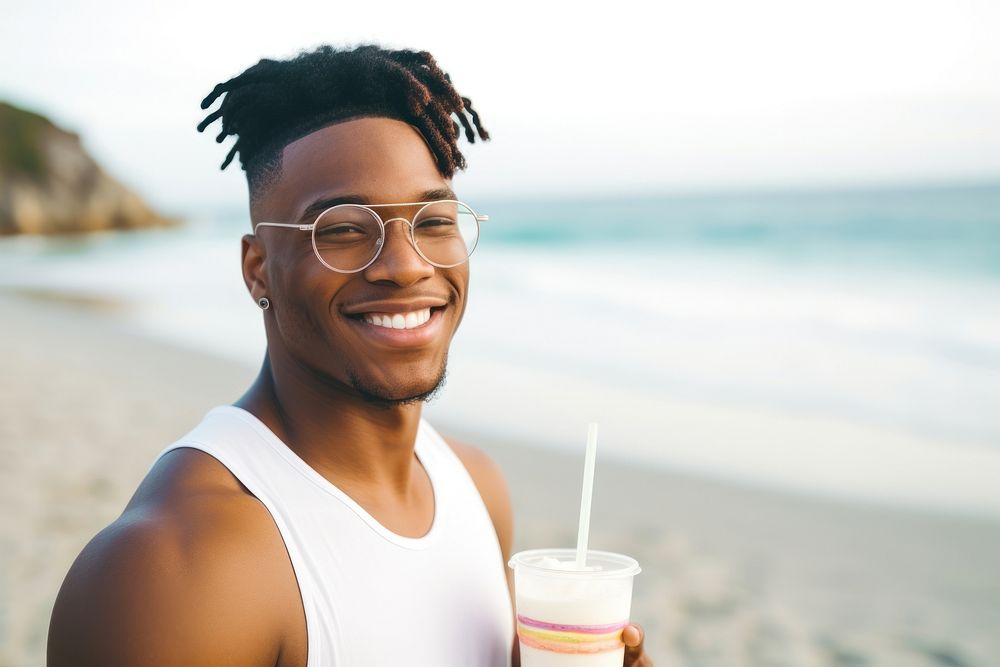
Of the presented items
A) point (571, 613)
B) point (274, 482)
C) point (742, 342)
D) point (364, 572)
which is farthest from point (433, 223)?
point (742, 342)

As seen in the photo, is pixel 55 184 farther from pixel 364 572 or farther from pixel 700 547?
pixel 364 572

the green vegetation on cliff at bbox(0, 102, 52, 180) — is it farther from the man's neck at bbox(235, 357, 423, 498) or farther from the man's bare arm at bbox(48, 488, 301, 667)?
the man's bare arm at bbox(48, 488, 301, 667)

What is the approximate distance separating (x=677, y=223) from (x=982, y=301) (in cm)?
2216

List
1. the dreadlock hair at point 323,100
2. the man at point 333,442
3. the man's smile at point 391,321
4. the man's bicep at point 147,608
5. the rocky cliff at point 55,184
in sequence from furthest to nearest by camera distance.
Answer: the rocky cliff at point 55,184 < the dreadlock hair at point 323,100 < the man's smile at point 391,321 < the man at point 333,442 < the man's bicep at point 147,608

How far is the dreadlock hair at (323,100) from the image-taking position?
2.18m

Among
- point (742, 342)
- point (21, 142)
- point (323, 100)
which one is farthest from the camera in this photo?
point (21, 142)

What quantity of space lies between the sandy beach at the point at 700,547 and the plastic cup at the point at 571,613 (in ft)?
9.71

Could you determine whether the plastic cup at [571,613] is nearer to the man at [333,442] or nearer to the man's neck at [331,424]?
the man at [333,442]

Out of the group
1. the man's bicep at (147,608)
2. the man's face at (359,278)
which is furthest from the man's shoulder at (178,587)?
the man's face at (359,278)

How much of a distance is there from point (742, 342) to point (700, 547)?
7863 millimetres

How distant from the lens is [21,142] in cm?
6084

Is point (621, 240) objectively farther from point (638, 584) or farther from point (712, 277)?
point (638, 584)

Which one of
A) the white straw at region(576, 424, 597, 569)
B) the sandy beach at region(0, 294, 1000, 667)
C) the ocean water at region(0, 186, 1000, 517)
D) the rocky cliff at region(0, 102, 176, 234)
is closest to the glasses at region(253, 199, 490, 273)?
the white straw at region(576, 424, 597, 569)

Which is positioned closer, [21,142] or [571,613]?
[571,613]
